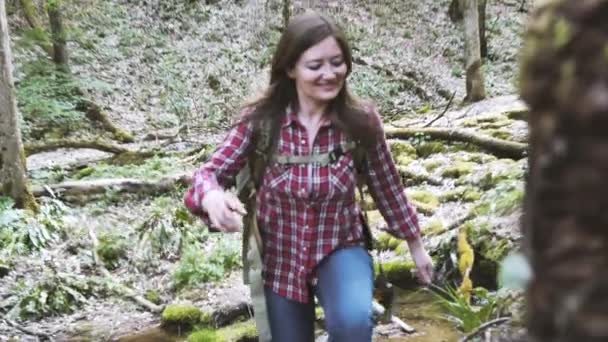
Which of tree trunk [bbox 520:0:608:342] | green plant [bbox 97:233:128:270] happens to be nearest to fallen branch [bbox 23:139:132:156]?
green plant [bbox 97:233:128:270]

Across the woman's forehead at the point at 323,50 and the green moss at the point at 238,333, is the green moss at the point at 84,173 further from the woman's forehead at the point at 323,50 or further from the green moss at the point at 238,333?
the woman's forehead at the point at 323,50

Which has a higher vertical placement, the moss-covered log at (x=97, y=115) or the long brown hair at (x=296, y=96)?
the moss-covered log at (x=97, y=115)

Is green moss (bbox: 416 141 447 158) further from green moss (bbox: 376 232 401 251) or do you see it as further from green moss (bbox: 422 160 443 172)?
green moss (bbox: 376 232 401 251)

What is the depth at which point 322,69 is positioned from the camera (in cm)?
258

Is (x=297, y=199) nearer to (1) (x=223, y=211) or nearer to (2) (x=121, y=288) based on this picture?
(1) (x=223, y=211)

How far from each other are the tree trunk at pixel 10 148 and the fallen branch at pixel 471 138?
491 centimetres

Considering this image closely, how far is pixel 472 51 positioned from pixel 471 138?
411 centimetres

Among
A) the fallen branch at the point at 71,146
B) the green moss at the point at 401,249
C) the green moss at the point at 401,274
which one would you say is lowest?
the green moss at the point at 401,274

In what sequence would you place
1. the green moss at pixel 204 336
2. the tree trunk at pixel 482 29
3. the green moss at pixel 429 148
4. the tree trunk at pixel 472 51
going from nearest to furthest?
the green moss at pixel 204 336 < the green moss at pixel 429 148 < the tree trunk at pixel 472 51 < the tree trunk at pixel 482 29

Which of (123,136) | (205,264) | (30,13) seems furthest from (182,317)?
(30,13)

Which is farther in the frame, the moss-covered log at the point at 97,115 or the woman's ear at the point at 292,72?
the moss-covered log at the point at 97,115

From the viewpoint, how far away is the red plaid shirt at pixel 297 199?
2.55m

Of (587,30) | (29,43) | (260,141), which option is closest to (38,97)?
(29,43)

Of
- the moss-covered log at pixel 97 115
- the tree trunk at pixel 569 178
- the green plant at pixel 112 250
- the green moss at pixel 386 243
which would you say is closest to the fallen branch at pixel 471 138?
the green moss at pixel 386 243
